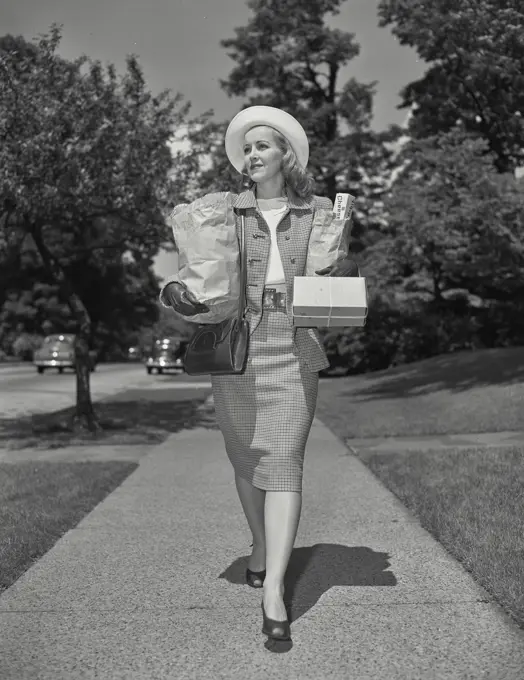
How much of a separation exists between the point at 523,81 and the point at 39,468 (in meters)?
17.9

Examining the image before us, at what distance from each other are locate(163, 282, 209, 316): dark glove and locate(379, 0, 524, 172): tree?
671 inches

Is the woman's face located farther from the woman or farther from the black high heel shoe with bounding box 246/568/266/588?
the black high heel shoe with bounding box 246/568/266/588

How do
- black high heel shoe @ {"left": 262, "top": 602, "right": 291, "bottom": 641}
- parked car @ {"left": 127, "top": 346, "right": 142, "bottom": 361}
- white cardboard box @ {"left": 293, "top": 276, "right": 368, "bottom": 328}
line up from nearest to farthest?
black high heel shoe @ {"left": 262, "top": 602, "right": 291, "bottom": 641}
white cardboard box @ {"left": 293, "top": 276, "right": 368, "bottom": 328}
parked car @ {"left": 127, "top": 346, "right": 142, "bottom": 361}

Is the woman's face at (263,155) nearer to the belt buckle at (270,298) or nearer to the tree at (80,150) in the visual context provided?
the belt buckle at (270,298)

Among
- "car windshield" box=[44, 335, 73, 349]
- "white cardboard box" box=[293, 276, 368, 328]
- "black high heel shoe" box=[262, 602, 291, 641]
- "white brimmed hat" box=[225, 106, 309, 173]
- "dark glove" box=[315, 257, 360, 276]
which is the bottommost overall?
"car windshield" box=[44, 335, 73, 349]

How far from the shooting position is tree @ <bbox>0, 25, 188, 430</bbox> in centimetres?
1139

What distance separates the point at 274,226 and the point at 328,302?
22.2 inches

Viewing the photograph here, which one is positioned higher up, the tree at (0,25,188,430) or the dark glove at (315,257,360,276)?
the tree at (0,25,188,430)

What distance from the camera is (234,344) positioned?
394 cm

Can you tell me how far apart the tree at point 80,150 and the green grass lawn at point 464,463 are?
4.26 metres

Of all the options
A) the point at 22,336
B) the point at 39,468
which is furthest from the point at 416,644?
the point at 22,336

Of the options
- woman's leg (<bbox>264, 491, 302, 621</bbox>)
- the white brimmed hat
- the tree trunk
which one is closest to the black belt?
the white brimmed hat

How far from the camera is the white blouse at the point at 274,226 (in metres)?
4.07

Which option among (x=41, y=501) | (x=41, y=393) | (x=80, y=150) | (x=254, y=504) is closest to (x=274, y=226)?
(x=254, y=504)
